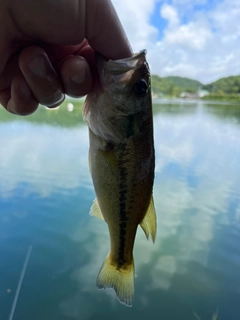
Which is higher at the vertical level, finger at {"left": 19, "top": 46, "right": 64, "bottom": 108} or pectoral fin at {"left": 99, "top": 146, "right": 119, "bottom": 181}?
finger at {"left": 19, "top": 46, "right": 64, "bottom": 108}

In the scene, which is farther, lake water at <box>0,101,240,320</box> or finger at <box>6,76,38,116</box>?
lake water at <box>0,101,240,320</box>

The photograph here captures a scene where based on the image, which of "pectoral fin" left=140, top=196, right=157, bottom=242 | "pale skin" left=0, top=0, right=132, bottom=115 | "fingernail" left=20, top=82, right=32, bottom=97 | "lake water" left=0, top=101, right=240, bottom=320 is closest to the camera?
"pale skin" left=0, top=0, right=132, bottom=115

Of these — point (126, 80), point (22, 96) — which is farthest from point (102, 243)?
point (126, 80)

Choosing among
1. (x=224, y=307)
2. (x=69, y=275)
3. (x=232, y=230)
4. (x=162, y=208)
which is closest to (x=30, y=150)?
(x=162, y=208)

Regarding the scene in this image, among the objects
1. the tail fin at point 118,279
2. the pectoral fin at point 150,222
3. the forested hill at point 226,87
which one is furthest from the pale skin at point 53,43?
the forested hill at point 226,87

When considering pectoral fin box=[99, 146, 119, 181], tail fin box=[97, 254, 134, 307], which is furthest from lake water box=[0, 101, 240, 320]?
Answer: pectoral fin box=[99, 146, 119, 181]

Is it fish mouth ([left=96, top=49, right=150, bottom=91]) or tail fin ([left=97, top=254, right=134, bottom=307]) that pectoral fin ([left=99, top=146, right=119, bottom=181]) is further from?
tail fin ([left=97, top=254, right=134, bottom=307])

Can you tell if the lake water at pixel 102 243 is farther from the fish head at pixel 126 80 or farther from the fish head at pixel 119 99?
the fish head at pixel 126 80

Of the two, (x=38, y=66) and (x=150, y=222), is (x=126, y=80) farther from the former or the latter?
(x=150, y=222)
